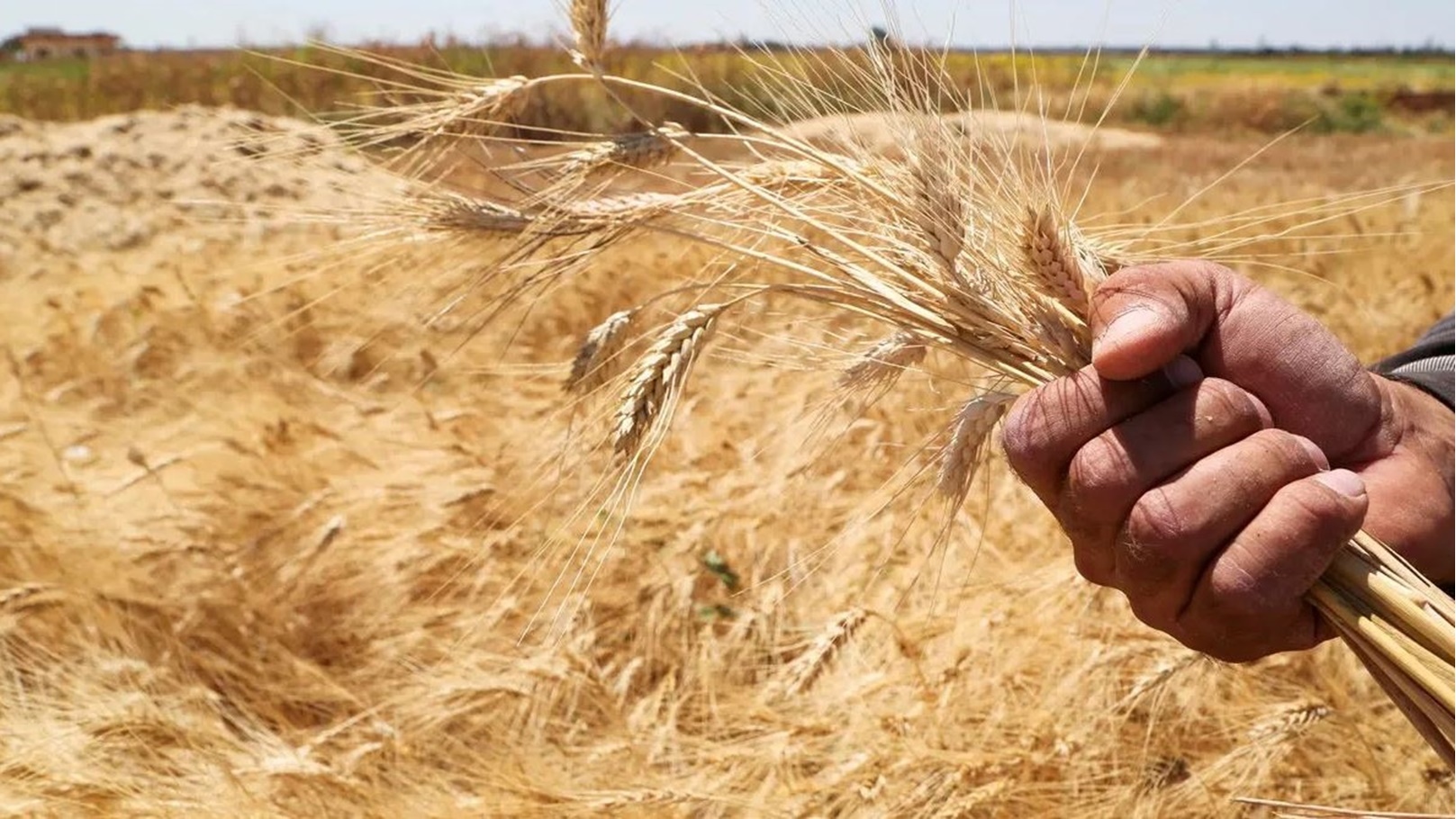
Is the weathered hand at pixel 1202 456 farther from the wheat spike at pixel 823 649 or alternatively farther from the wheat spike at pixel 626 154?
the wheat spike at pixel 823 649

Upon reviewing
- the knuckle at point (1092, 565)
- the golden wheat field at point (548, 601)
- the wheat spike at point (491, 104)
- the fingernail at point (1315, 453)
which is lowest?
the golden wheat field at point (548, 601)

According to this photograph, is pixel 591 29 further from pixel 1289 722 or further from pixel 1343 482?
pixel 1289 722

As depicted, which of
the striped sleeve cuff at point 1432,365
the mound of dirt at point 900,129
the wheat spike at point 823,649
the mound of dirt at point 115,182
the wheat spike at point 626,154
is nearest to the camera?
the mound of dirt at point 900,129

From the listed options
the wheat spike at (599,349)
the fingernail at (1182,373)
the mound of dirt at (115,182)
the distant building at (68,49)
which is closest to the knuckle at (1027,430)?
the fingernail at (1182,373)

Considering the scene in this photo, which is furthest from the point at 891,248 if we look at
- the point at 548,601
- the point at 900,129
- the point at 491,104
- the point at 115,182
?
the point at 115,182

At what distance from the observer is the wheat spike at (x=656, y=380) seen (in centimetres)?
97

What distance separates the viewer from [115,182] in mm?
6434

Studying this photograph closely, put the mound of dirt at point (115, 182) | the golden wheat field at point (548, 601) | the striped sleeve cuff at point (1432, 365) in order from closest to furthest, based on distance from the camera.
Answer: the striped sleeve cuff at point (1432, 365) < the golden wheat field at point (548, 601) < the mound of dirt at point (115, 182)

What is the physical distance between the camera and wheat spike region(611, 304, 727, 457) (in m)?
0.97

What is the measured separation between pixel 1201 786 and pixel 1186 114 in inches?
815

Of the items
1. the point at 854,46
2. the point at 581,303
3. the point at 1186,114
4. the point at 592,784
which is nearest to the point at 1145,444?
the point at 854,46

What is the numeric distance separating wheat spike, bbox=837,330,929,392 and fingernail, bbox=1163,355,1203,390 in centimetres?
21

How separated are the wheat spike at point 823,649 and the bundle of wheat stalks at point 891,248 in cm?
76

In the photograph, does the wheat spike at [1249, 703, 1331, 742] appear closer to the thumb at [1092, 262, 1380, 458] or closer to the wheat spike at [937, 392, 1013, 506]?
the thumb at [1092, 262, 1380, 458]
